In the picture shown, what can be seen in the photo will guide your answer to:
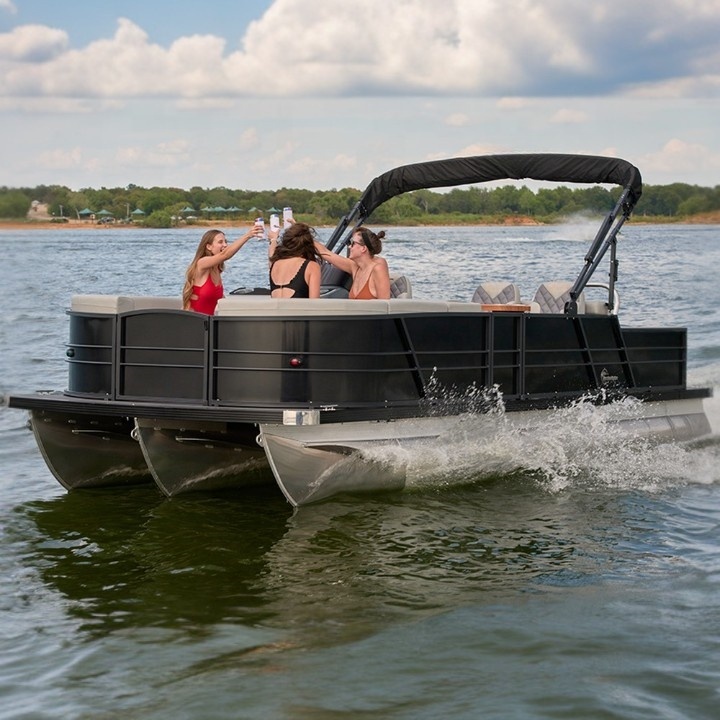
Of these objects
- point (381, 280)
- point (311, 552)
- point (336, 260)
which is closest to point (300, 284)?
point (336, 260)

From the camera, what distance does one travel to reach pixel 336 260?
9375 millimetres

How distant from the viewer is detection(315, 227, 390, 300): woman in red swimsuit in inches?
371

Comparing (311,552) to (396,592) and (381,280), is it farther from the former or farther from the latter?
(381,280)

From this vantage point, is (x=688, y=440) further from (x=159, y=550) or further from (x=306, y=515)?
(x=159, y=550)

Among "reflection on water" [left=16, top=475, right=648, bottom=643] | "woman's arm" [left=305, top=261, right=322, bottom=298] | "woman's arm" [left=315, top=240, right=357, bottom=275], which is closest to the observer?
"reflection on water" [left=16, top=475, right=648, bottom=643]

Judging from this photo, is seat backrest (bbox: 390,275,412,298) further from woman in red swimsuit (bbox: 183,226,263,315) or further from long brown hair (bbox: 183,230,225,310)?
long brown hair (bbox: 183,230,225,310)

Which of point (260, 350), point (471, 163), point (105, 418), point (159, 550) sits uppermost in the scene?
point (471, 163)

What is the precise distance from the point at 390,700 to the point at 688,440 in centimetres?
658

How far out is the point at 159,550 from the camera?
799 centimetres

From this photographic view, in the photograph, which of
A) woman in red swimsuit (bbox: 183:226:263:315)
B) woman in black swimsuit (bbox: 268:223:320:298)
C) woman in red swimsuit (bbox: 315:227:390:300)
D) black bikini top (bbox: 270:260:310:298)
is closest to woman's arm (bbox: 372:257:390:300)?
woman in red swimsuit (bbox: 315:227:390:300)

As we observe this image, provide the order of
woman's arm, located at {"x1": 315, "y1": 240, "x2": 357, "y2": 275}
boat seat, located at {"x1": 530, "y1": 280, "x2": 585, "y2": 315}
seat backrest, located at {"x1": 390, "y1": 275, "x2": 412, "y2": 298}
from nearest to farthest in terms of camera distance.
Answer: woman's arm, located at {"x1": 315, "y1": 240, "x2": 357, "y2": 275}
boat seat, located at {"x1": 530, "y1": 280, "x2": 585, "y2": 315}
seat backrest, located at {"x1": 390, "y1": 275, "x2": 412, "y2": 298}

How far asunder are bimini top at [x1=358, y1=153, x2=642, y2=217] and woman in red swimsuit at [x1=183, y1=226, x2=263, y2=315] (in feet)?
9.27

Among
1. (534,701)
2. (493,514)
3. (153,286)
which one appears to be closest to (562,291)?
(493,514)

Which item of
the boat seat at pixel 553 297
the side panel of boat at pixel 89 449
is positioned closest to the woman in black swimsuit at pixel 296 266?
the side panel of boat at pixel 89 449
